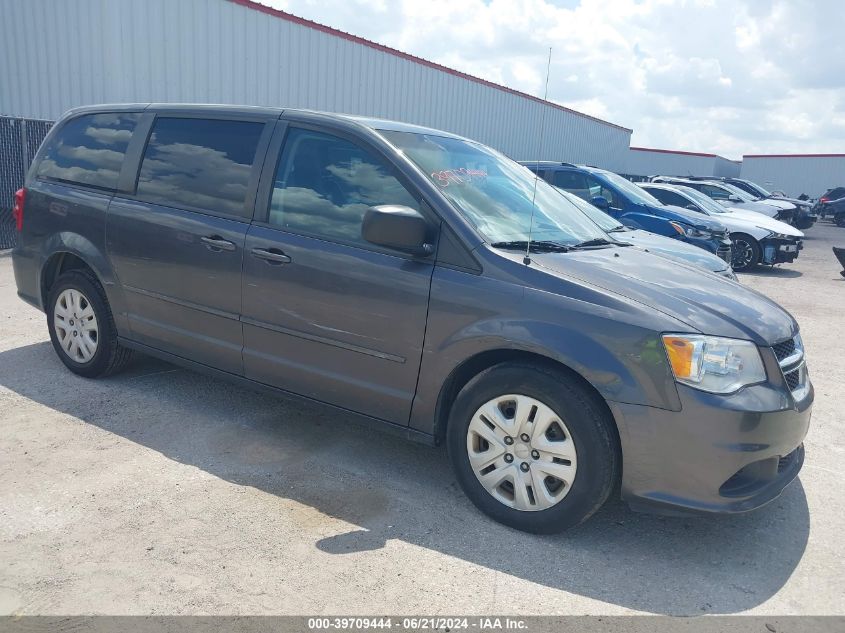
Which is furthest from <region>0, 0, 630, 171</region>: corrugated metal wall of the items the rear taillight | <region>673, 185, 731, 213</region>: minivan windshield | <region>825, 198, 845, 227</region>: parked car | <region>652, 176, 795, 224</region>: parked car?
<region>825, 198, 845, 227</region>: parked car

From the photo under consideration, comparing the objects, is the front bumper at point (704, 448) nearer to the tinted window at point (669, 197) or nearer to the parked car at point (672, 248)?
the parked car at point (672, 248)

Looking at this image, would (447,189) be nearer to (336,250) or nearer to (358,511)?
(336,250)

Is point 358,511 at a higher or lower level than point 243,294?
lower

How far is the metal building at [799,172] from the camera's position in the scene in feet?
140

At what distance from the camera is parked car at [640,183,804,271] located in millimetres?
13086

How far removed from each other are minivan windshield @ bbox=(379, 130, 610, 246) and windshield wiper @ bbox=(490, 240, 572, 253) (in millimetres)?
22

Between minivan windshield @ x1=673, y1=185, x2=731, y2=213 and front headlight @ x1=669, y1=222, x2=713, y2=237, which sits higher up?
minivan windshield @ x1=673, y1=185, x2=731, y2=213

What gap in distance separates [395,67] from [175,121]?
15.0 metres

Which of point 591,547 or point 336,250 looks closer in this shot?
point 591,547

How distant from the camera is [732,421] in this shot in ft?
9.63

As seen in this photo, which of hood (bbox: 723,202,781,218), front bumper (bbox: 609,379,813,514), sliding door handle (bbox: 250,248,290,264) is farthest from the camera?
hood (bbox: 723,202,781,218)

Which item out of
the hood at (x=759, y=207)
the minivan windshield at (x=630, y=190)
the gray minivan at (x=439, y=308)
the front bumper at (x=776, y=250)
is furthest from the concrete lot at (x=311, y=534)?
the hood at (x=759, y=207)

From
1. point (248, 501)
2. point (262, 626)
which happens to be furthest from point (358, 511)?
point (262, 626)

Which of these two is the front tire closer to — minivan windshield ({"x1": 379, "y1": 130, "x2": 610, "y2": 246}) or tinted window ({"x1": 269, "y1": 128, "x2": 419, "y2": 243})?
minivan windshield ({"x1": 379, "y1": 130, "x2": 610, "y2": 246})
